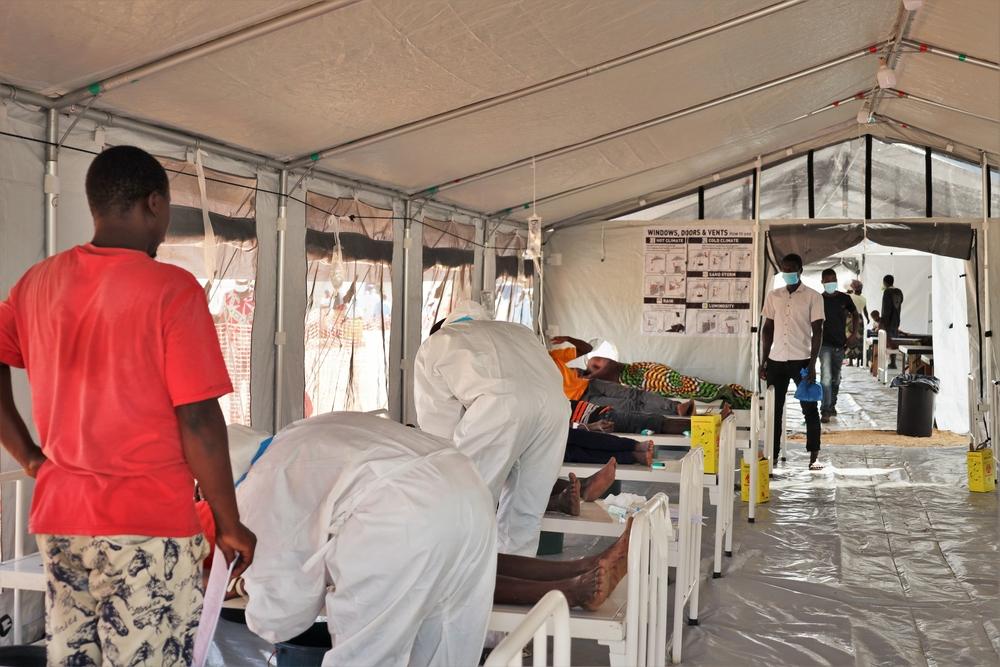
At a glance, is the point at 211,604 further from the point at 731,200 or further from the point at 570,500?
the point at 731,200

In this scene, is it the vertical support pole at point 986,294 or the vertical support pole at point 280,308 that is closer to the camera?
the vertical support pole at point 280,308

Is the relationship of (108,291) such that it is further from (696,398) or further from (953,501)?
(696,398)

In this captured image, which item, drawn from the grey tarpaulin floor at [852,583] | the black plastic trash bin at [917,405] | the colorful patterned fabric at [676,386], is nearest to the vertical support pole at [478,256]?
the colorful patterned fabric at [676,386]

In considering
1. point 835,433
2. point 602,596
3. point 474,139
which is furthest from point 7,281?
point 835,433

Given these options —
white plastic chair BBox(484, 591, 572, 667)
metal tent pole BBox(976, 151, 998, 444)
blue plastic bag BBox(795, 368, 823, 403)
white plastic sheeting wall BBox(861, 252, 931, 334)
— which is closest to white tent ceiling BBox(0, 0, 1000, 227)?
metal tent pole BBox(976, 151, 998, 444)

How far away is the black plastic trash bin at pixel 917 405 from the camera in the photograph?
8758 millimetres

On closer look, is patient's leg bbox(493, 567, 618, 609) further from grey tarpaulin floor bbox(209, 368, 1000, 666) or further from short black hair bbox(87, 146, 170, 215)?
short black hair bbox(87, 146, 170, 215)

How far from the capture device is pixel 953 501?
607 centimetres

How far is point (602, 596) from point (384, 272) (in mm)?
3648

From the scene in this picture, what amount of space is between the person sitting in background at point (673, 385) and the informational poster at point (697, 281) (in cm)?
69

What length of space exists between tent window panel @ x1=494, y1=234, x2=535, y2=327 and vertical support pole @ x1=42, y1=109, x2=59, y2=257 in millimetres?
4875

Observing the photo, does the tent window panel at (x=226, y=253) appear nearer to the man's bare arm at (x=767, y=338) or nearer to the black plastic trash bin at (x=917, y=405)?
the man's bare arm at (x=767, y=338)

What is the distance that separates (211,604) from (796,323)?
5.75m

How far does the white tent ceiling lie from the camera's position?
2.90m
